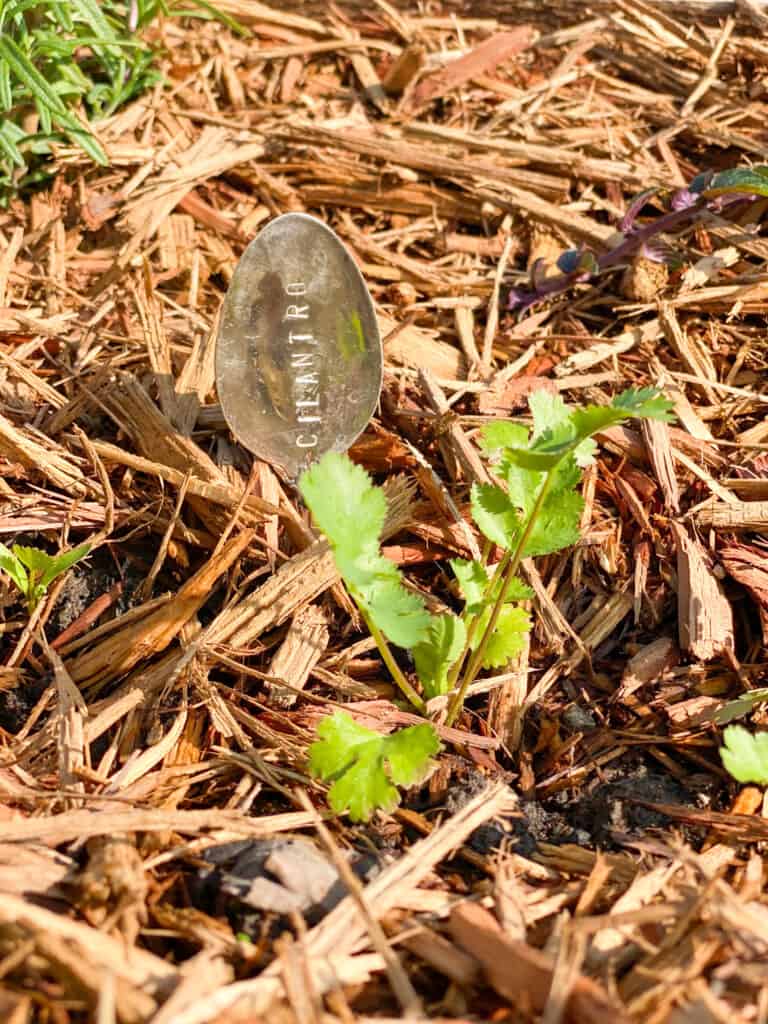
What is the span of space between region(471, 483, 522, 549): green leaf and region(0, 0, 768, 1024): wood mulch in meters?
0.18

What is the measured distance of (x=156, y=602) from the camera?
5.06 ft

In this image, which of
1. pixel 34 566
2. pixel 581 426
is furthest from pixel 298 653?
pixel 581 426

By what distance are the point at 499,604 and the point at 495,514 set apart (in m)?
0.13

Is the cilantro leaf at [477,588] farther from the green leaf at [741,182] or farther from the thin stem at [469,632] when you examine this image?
the green leaf at [741,182]

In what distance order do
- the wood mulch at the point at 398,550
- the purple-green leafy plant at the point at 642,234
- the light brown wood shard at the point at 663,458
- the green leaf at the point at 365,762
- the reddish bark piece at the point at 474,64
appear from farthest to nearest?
1. the reddish bark piece at the point at 474,64
2. the purple-green leafy plant at the point at 642,234
3. the light brown wood shard at the point at 663,458
4. the green leaf at the point at 365,762
5. the wood mulch at the point at 398,550

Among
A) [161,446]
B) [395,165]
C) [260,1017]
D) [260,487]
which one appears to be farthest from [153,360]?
[260,1017]

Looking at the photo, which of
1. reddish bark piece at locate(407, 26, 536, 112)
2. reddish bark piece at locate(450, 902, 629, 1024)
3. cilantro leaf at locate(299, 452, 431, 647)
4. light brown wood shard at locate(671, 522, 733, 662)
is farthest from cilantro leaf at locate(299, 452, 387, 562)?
reddish bark piece at locate(407, 26, 536, 112)

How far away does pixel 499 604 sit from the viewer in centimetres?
136

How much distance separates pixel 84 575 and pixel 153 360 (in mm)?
416

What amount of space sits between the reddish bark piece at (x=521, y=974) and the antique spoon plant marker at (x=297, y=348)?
76 cm

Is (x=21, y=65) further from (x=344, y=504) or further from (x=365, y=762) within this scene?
(x=365, y=762)

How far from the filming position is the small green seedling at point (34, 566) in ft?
4.93

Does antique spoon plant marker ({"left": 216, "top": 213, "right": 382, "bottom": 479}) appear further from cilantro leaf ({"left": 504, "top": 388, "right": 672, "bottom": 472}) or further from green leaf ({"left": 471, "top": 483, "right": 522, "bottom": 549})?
cilantro leaf ({"left": 504, "top": 388, "right": 672, "bottom": 472})

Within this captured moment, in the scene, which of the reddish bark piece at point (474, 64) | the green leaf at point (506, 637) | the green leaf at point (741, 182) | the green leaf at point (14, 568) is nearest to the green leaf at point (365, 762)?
the green leaf at point (506, 637)
